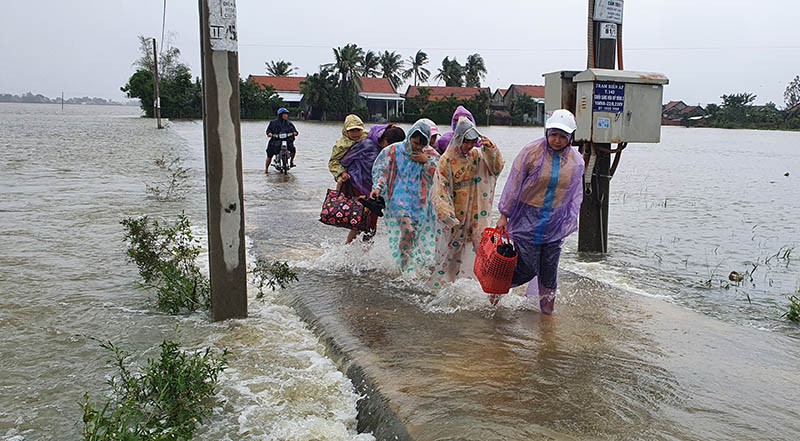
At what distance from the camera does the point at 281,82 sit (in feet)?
282

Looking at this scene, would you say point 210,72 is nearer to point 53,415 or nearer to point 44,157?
point 53,415

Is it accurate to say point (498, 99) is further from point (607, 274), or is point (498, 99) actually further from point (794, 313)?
point (794, 313)

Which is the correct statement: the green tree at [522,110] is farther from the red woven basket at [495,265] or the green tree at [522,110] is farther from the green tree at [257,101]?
the red woven basket at [495,265]

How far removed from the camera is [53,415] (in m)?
4.16

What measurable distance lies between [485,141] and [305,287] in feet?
6.97

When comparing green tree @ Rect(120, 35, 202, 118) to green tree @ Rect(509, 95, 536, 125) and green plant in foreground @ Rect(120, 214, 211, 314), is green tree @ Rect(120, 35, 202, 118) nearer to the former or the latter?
green tree @ Rect(509, 95, 536, 125)

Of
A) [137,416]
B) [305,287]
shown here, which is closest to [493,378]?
[137,416]

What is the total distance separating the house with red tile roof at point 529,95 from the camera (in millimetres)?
79500

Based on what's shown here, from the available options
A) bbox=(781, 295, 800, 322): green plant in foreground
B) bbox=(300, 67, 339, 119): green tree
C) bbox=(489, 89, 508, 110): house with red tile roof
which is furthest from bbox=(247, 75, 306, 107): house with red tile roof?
bbox=(781, 295, 800, 322): green plant in foreground

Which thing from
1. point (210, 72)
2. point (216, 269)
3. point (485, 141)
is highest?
point (210, 72)

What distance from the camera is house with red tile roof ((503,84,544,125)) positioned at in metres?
79.5

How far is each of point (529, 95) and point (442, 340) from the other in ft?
266

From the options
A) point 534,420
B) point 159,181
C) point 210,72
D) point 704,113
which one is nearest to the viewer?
point 534,420

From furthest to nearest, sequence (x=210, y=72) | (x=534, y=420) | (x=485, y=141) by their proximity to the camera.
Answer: (x=485, y=141) < (x=210, y=72) < (x=534, y=420)
